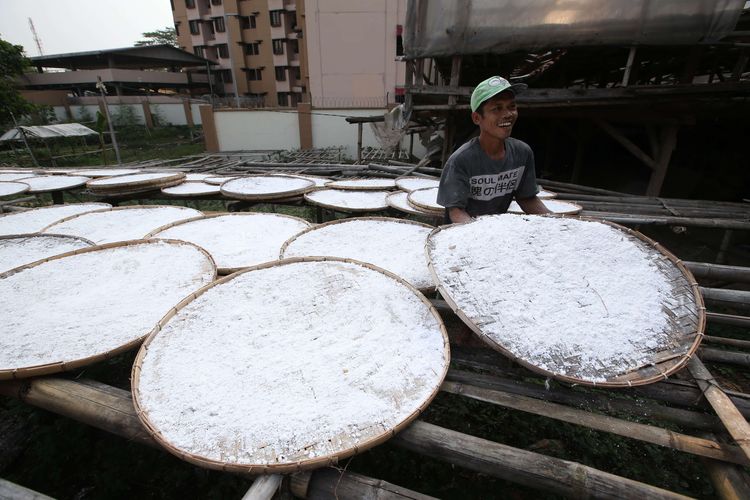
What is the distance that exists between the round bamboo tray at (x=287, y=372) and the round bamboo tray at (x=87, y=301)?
221mm

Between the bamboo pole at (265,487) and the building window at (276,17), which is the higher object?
the building window at (276,17)

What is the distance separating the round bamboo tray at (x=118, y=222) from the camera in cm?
257

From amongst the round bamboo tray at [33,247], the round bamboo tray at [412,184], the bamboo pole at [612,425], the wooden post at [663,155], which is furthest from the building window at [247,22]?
the bamboo pole at [612,425]

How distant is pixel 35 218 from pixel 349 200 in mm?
2864

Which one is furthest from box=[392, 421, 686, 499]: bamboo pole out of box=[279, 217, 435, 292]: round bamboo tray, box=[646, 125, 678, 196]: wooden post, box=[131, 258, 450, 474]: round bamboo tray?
box=[646, 125, 678, 196]: wooden post

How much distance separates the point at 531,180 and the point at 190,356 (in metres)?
2.24

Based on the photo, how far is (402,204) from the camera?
324cm

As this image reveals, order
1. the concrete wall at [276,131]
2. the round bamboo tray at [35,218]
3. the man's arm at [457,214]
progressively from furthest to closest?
the concrete wall at [276,131], the round bamboo tray at [35,218], the man's arm at [457,214]

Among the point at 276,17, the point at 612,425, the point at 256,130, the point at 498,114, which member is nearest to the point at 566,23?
the point at 498,114

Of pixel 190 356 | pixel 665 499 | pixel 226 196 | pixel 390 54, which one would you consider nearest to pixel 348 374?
pixel 190 356

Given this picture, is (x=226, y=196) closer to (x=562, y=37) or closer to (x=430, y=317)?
(x=430, y=317)

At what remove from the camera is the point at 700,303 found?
127 cm

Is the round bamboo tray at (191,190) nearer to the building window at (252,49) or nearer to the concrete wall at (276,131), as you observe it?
the concrete wall at (276,131)

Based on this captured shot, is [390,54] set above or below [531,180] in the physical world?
above
